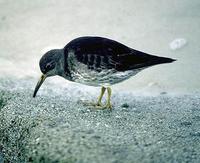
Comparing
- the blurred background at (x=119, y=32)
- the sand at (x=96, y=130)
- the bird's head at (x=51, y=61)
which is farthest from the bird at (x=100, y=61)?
the blurred background at (x=119, y=32)

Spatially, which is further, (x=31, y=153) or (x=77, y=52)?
(x=77, y=52)

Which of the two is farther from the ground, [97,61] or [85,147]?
[97,61]

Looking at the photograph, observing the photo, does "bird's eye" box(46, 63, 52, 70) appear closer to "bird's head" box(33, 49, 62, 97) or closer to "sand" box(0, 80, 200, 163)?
"bird's head" box(33, 49, 62, 97)

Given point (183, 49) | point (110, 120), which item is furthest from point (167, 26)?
point (110, 120)

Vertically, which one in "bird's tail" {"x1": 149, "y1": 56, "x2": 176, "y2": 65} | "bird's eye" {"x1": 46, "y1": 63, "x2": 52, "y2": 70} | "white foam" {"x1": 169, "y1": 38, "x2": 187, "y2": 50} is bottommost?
"white foam" {"x1": 169, "y1": 38, "x2": 187, "y2": 50}

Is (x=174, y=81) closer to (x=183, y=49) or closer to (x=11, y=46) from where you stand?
(x=183, y=49)

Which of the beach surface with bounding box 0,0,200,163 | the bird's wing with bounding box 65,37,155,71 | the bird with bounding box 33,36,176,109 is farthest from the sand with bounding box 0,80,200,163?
the bird's wing with bounding box 65,37,155,71
